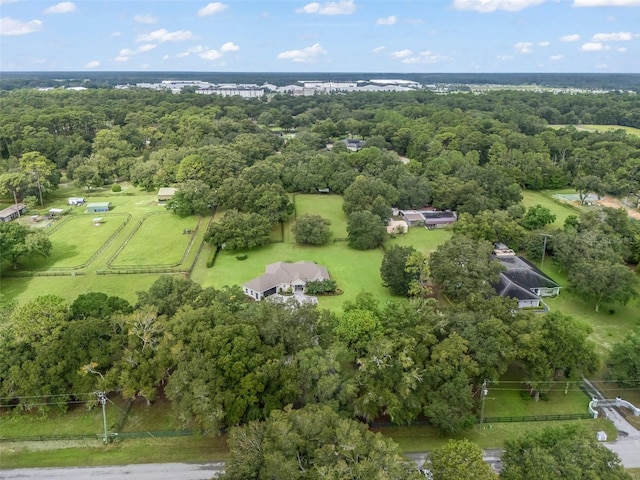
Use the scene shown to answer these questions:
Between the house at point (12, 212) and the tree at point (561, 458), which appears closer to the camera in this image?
the tree at point (561, 458)

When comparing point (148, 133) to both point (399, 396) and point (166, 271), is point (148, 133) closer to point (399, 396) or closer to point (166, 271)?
point (166, 271)

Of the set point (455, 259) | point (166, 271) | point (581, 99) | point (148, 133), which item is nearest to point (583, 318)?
point (455, 259)

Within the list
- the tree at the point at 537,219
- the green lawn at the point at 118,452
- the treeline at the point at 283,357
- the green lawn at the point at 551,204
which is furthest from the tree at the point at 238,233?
the green lawn at the point at 551,204

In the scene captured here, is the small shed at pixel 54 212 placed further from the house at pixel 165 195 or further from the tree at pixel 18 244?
the tree at pixel 18 244

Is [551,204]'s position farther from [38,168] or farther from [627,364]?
[38,168]

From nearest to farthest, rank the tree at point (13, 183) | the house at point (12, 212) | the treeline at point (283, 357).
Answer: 1. the treeline at point (283, 357)
2. the house at point (12, 212)
3. the tree at point (13, 183)

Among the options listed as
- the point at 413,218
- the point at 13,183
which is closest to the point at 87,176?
the point at 13,183
